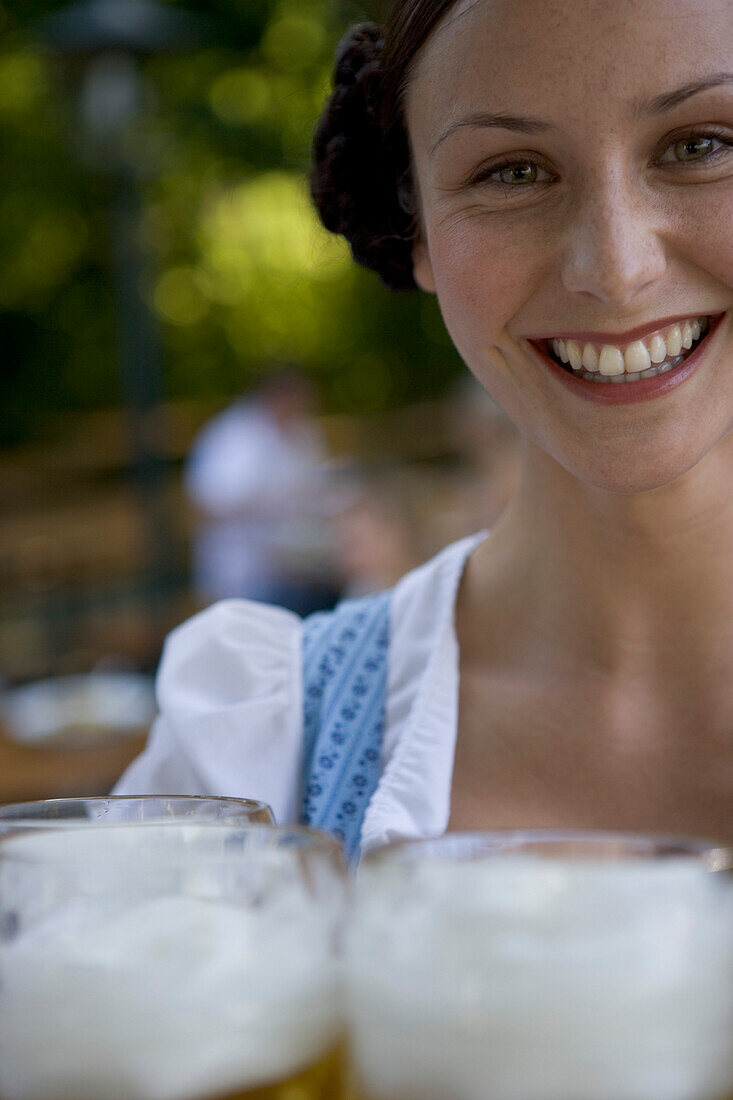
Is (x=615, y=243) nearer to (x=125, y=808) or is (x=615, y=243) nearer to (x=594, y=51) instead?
(x=594, y=51)

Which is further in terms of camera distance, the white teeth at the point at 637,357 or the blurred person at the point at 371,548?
the blurred person at the point at 371,548

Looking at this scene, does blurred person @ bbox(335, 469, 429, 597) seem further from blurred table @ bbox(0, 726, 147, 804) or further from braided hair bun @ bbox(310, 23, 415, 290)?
braided hair bun @ bbox(310, 23, 415, 290)

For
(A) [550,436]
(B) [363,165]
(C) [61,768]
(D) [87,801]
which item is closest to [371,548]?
(C) [61,768]

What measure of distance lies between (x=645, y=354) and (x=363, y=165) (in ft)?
1.50

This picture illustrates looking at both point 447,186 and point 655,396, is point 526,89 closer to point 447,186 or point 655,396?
point 447,186

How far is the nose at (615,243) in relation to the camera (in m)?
0.90

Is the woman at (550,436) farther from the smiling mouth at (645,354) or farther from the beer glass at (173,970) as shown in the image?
the beer glass at (173,970)

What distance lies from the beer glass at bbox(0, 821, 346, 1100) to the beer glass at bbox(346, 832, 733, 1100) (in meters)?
0.04

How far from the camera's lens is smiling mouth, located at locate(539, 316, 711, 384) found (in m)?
0.98

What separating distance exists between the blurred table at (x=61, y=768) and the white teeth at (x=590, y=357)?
2114mm

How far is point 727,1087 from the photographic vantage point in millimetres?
490

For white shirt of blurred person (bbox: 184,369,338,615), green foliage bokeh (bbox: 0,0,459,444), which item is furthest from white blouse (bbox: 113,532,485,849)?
green foliage bokeh (bbox: 0,0,459,444)

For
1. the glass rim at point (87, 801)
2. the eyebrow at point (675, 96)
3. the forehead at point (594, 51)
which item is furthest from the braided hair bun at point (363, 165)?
the glass rim at point (87, 801)

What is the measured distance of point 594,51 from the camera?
2.94ft
